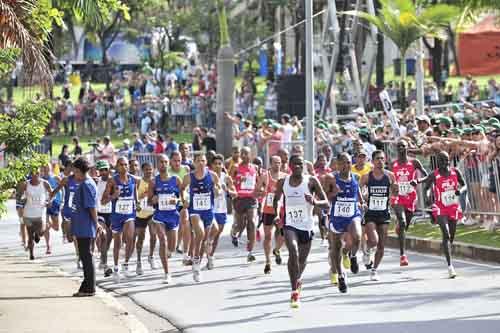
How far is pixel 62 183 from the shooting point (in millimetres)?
20891

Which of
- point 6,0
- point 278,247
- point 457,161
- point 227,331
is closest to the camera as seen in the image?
point 227,331

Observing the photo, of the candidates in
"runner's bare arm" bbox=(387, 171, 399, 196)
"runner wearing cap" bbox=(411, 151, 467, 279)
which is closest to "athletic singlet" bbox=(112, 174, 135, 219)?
"runner's bare arm" bbox=(387, 171, 399, 196)

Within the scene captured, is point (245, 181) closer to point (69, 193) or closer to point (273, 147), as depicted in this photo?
point (69, 193)

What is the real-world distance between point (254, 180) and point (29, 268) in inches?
168

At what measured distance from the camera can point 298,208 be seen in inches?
599

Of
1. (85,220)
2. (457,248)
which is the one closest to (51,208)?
(85,220)

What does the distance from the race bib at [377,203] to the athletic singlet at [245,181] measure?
399cm

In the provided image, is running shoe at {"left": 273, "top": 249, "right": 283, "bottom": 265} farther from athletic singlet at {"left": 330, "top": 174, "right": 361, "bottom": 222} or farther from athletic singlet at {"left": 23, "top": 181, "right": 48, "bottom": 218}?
athletic singlet at {"left": 23, "top": 181, "right": 48, "bottom": 218}

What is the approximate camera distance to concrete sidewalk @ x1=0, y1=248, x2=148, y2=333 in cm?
1393

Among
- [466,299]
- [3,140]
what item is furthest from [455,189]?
[3,140]

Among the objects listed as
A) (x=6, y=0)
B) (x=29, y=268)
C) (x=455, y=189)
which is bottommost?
(x=29, y=268)

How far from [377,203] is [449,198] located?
107cm

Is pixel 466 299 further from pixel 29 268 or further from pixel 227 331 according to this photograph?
pixel 29 268

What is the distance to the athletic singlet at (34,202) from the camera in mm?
22750
